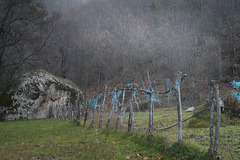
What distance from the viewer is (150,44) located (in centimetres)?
3125

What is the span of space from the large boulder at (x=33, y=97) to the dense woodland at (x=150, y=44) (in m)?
4.64

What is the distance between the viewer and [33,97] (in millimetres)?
14984

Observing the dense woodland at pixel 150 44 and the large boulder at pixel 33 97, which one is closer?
the large boulder at pixel 33 97

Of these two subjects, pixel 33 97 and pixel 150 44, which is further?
pixel 150 44

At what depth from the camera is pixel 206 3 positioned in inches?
1209

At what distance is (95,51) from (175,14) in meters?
18.0

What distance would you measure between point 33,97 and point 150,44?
22.8 meters

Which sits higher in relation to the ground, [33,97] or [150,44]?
[150,44]

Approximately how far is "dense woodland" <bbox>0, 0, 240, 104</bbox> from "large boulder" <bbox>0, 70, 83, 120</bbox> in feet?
15.2

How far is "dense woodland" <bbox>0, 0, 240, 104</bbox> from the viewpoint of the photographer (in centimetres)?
2428

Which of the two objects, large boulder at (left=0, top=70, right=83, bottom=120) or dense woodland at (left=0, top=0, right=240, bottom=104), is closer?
large boulder at (left=0, top=70, right=83, bottom=120)

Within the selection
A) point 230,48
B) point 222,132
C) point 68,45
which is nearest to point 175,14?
point 230,48

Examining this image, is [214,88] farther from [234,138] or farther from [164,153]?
[234,138]

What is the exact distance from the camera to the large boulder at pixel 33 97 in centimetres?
1349
